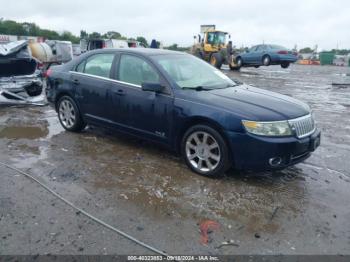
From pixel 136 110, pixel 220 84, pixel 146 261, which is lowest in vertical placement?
pixel 146 261

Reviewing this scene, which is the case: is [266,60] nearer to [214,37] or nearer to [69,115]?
[214,37]

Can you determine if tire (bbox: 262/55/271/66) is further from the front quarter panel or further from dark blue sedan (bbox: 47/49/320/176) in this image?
the front quarter panel

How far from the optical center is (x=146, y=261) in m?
2.85

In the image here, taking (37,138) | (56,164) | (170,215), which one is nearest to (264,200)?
(170,215)

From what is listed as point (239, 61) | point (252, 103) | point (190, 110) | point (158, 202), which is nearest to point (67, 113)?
point (190, 110)

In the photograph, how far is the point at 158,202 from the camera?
3811 millimetres

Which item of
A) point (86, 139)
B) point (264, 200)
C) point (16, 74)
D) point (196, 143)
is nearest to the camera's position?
point (264, 200)

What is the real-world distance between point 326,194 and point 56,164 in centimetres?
354

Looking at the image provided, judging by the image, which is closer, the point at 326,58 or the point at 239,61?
the point at 239,61

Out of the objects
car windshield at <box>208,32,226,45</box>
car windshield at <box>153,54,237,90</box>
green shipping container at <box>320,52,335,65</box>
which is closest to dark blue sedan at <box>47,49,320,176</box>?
car windshield at <box>153,54,237,90</box>

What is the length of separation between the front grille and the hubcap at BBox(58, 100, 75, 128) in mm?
3892

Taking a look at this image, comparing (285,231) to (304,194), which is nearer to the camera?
(285,231)

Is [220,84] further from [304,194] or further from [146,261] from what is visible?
[146,261]

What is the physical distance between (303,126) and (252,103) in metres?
0.69
